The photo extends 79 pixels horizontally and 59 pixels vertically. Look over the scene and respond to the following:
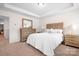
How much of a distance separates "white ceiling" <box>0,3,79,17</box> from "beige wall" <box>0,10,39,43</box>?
3.5 inches

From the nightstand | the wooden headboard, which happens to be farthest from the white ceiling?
the nightstand

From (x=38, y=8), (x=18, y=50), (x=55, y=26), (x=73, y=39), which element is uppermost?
(x=38, y=8)

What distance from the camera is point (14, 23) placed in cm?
114

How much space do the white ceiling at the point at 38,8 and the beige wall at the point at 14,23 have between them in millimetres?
88

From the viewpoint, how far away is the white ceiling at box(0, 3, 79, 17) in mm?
1052

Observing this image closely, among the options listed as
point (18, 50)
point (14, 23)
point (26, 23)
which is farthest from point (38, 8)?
point (18, 50)

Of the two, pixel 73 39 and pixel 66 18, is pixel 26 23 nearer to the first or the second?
pixel 66 18

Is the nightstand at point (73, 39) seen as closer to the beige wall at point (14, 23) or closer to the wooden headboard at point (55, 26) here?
the wooden headboard at point (55, 26)

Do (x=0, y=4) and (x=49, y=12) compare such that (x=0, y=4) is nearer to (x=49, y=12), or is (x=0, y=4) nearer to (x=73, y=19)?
(x=49, y=12)

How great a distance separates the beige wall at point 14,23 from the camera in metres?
1.09

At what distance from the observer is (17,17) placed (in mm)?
1142

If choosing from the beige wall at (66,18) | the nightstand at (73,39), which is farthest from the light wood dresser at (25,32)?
the nightstand at (73,39)

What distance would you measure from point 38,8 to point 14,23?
1.55 ft

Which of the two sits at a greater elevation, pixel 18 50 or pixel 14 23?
pixel 14 23
